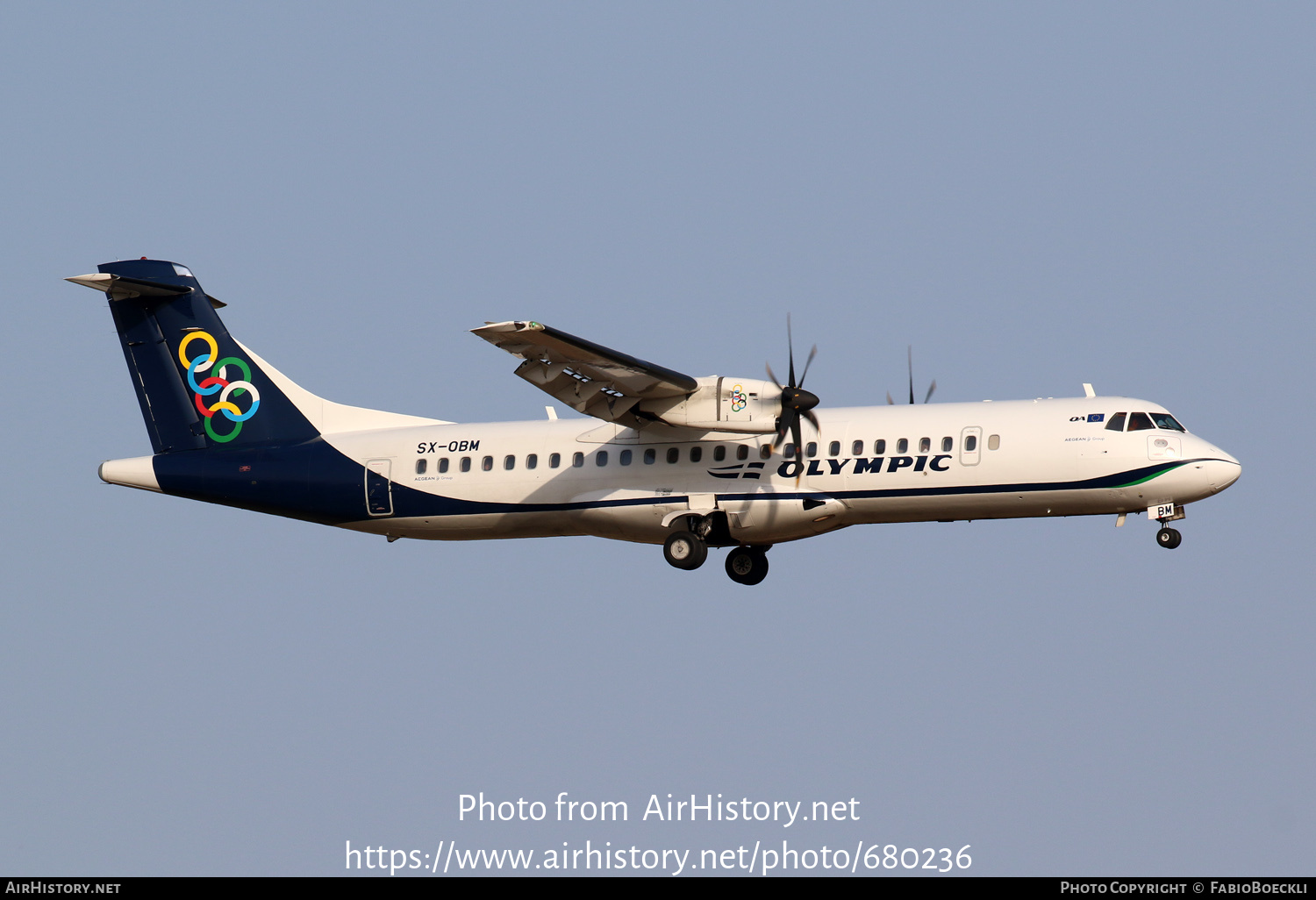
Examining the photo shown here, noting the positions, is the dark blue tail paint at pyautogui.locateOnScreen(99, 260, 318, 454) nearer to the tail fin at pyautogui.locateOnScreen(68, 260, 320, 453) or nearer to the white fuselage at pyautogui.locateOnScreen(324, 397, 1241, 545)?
the tail fin at pyautogui.locateOnScreen(68, 260, 320, 453)

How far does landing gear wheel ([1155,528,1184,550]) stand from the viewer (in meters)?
23.3

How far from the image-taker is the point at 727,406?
24.0 m

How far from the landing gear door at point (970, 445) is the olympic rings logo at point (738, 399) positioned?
334 cm

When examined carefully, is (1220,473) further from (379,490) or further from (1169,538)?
(379,490)

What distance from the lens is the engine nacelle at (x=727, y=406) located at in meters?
23.8

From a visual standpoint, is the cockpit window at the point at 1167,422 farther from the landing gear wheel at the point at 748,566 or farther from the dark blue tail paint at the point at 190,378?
the dark blue tail paint at the point at 190,378

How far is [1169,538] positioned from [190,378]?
53.8 ft

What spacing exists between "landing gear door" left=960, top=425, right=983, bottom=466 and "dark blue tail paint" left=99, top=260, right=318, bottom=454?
11.0 m

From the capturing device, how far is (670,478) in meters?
25.1

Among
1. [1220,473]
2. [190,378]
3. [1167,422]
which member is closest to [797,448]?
[1167,422]

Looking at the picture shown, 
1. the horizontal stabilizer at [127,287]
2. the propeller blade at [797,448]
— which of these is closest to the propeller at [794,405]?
the propeller blade at [797,448]

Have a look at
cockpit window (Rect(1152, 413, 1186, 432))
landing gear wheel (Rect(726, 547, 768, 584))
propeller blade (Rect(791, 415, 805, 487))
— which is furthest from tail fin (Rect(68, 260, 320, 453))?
cockpit window (Rect(1152, 413, 1186, 432))

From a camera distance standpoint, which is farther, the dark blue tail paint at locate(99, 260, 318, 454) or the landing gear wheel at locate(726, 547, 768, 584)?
the dark blue tail paint at locate(99, 260, 318, 454)
